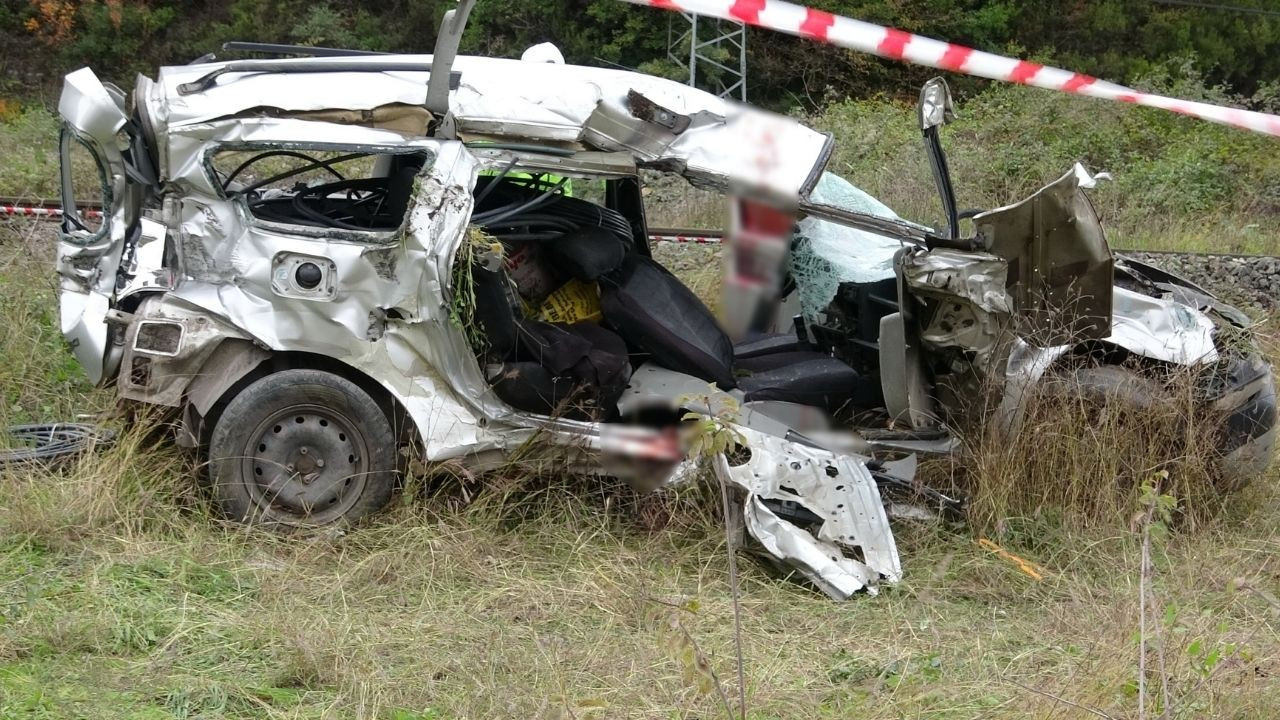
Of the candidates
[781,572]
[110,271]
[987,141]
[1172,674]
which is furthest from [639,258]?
[987,141]

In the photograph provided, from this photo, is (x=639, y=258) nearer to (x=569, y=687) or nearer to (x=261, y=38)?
(x=569, y=687)

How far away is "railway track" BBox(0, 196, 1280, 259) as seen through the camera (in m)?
9.81

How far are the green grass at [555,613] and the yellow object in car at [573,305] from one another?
2.60 ft

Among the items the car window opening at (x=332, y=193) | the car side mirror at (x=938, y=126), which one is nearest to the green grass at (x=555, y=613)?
the car window opening at (x=332, y=193)

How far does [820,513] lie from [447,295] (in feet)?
5.82

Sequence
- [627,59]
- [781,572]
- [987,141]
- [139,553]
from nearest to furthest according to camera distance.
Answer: [139,553] < [781,572] < [627,59] < [987,141]

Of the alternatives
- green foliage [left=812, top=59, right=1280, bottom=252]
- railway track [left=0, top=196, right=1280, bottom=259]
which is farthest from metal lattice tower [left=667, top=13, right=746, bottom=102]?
green foliage [left=812, top=59, right=1280, bottom=252]

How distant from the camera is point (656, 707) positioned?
12.3 feet

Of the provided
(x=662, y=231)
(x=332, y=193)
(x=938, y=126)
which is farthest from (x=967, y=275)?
(x=662, y=231)

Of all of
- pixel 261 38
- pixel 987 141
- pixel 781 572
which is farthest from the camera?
pixel 261 38

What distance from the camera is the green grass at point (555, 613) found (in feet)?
12.4

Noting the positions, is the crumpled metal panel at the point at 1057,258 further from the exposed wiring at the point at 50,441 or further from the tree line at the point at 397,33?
the tree line at the point at 397,33

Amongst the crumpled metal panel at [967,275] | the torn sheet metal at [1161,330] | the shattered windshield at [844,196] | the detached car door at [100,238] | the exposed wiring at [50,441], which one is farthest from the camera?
the shattered windshield at [844,196]

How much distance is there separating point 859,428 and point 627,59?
368cm
